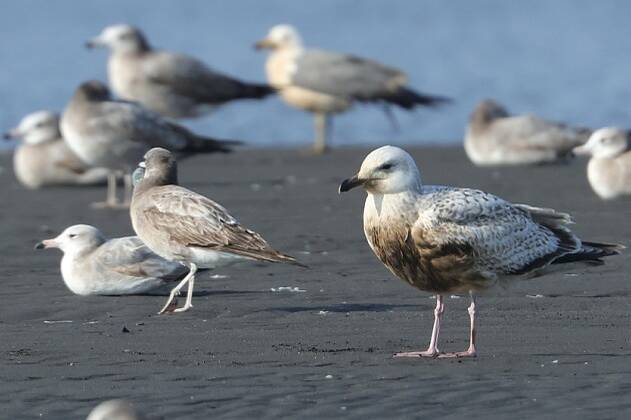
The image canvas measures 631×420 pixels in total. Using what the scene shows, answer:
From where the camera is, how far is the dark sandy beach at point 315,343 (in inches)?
266

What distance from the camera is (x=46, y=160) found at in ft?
54.4

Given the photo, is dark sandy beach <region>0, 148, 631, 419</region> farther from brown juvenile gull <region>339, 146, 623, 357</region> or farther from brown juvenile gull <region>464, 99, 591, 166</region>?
brown juvenile gull <region>464, 99, 591, 166</region>

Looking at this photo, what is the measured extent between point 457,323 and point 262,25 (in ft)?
124

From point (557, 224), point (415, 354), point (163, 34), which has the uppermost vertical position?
point (163, 34)

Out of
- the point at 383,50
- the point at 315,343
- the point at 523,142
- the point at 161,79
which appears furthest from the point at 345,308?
the point at 383,50

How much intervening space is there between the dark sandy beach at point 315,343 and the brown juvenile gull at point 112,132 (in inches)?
95.9

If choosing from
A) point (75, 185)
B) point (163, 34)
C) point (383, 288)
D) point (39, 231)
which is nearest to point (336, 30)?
point (163, 34)

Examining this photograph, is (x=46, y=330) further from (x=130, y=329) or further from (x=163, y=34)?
(x=163, y=34)

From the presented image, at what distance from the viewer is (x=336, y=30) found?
45.7 m

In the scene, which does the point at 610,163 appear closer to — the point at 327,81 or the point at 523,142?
the point at 523,142

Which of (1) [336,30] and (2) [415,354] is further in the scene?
(1) [336,30]

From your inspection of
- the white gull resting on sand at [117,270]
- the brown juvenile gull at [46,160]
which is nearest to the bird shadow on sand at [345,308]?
the white gull resting on sand at [117,270]

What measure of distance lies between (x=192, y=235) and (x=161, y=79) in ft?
34.0

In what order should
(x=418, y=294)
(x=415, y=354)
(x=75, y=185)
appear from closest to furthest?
1. (x=415, y=354)
2. (x=418, y=294)
3. (x=75, y=185)
